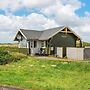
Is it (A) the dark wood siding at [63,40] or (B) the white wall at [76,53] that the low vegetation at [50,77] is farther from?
(A) the dark wood siding at [63,40]

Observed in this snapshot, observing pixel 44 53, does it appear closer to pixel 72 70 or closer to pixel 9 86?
pixel 72 70

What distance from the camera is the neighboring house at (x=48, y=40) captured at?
51125mm

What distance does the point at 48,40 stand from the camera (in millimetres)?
51219

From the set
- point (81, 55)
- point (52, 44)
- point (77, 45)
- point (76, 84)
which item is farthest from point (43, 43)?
point (76, 84)

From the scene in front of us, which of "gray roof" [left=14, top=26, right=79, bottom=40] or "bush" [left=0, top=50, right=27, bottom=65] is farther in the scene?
"gray roof" [left=14, top=26, right=79, bottom=40]

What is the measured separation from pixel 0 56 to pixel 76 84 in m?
19.3

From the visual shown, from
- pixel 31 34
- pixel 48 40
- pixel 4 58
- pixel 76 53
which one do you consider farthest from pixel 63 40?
pixel 4 58

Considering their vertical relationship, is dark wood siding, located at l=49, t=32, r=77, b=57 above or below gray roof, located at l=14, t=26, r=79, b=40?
below

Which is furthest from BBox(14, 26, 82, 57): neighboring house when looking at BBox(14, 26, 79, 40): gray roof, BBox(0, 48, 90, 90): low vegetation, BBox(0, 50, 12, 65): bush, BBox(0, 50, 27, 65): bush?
BBox(0, 48, 90, 90): low vegetation

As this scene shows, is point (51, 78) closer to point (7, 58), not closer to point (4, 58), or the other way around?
point (4, 58)

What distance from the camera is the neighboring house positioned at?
51125 mm

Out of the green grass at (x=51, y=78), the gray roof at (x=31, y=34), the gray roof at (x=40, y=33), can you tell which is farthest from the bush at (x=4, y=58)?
the gray roof at (x=31, y=34)

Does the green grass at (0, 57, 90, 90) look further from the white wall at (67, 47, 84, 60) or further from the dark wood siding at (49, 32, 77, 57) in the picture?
the dark wood siding at (49, 32, 77, 57)

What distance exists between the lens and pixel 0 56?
37406 millimetres
